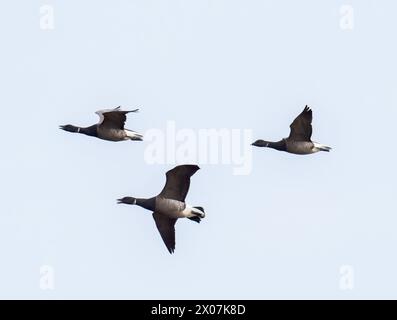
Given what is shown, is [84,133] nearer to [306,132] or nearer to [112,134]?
[112,134]

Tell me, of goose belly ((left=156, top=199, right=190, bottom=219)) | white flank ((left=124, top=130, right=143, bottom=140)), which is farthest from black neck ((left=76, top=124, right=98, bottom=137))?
goose belly ((left=156, top=199, right=190, bottom=219))

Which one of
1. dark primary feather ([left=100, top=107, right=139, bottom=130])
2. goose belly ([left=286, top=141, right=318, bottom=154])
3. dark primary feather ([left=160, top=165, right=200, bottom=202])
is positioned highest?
dark primary feather ([left=100, top=107, right=139, bottom=130])

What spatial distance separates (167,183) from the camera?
2964 centimetres

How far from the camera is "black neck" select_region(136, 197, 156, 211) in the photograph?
30.0 meters

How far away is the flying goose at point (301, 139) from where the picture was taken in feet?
104

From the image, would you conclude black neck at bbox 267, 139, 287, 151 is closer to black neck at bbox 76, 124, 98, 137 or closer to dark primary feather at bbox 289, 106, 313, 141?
dark primary feather at bbox 289, 106, 313, 141

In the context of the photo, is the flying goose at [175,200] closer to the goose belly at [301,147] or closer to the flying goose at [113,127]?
the flying goose at [113,127]

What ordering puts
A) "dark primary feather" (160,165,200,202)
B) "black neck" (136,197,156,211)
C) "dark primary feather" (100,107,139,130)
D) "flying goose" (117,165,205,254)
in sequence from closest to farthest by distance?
"dark primary feather" (160,165,200,202), "flying goose" (117,165,205,254), "black neck" (136,197,156,211), "dark primary feather" (100,107,139,130)

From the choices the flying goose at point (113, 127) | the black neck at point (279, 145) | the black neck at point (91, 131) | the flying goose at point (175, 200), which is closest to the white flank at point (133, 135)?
the flying goose at point (113, 127)

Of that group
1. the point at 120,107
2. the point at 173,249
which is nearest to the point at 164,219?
the point at 173,249

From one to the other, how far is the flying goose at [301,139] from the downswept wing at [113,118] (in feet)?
11.6

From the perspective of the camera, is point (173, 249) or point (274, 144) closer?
point (173, 249)
